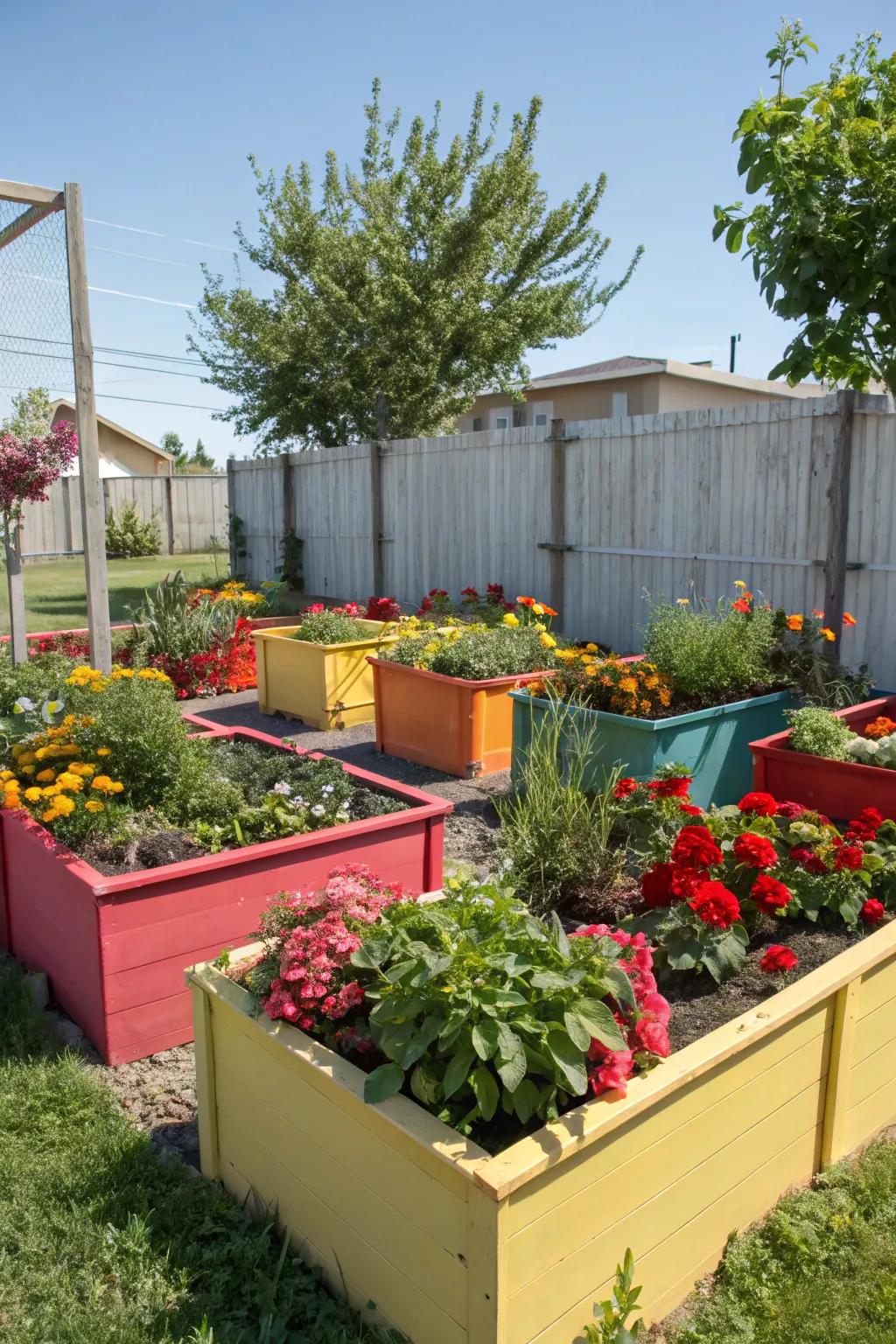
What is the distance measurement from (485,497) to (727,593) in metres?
2.92

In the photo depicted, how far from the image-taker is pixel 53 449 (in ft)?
21.2

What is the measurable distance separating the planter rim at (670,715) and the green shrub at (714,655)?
0.10m

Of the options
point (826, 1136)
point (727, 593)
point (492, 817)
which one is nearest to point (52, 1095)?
point (826, 1136)

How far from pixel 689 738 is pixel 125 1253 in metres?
3.60

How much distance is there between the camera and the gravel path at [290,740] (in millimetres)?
2908

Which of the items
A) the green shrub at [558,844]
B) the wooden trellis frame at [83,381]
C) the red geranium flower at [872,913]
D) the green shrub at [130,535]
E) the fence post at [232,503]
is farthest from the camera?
the green shrub at [130,535]

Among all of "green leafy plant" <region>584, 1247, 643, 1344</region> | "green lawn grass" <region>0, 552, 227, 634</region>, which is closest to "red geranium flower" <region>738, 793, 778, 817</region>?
"green leafy plant" <region>584, 1247, 643, 1344</region>

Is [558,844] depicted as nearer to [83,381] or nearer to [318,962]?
[318,962]

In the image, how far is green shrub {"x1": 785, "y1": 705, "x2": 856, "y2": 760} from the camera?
4.52 m

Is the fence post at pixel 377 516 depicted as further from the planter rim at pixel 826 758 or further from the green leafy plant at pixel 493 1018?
the green leafy plant at pixel 493 1018

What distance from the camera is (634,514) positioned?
7906mm

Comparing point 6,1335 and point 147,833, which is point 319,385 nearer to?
point 147,833

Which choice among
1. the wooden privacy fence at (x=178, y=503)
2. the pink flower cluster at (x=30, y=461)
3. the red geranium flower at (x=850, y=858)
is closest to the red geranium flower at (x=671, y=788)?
the red geranium flower at (x=850, y=858)

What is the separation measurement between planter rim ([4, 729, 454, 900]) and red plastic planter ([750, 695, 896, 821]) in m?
1.62
